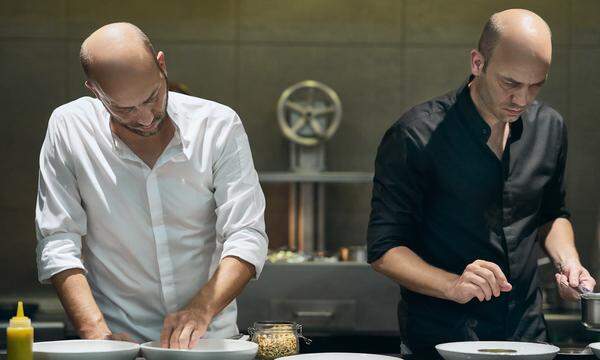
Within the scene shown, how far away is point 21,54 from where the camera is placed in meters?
4.88

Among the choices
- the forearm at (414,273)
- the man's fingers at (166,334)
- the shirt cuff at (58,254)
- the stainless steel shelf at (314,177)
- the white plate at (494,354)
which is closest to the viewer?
the white plate at (494,354)

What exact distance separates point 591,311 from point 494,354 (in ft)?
1.16

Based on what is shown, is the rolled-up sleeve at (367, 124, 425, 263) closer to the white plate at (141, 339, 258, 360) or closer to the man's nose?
the man's nose

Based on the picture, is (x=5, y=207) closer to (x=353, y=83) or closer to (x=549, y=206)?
(x=353, y=83)

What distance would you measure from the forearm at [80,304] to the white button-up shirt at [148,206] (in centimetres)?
8

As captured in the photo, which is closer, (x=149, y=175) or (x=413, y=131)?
(x=149, y=175)

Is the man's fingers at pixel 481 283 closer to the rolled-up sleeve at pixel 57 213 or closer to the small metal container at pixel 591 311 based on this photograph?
the small metal container at pixel 591 311

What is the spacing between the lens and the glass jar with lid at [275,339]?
1899 millimetres

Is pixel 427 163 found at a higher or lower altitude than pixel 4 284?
higher

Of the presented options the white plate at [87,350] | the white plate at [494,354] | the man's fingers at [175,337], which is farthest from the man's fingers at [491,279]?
the white plate at [87,350]

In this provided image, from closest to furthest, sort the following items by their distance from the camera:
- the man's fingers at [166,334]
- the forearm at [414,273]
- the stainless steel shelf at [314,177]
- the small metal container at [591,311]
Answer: the man's fingers at [166,334]
the small metal container at [591,311]
the forearm at [414,273]
the stainless steel shelf at [314,177]

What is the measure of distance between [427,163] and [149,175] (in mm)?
655

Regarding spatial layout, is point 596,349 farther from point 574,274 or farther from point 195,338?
point 195,338

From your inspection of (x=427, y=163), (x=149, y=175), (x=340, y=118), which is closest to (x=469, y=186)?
(x=427, y=163)
